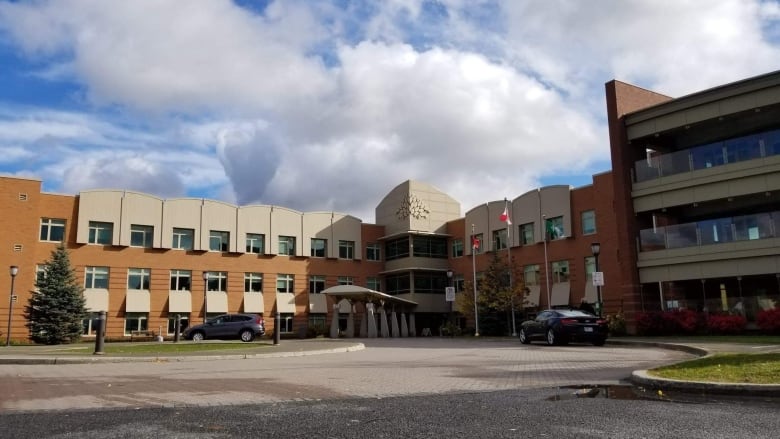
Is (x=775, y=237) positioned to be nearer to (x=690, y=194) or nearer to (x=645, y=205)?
(x=690, y=194)

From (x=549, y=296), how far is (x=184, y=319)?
999 inches

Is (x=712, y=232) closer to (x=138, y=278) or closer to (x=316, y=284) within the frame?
(x=316, y=284)

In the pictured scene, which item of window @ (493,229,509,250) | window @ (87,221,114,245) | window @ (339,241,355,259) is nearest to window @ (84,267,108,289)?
window @ (87,221,114,245)

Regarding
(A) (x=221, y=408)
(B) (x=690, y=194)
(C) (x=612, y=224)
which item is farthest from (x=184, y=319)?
(A) (x=221, y=408)

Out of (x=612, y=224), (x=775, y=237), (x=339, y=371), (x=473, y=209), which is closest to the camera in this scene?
(x=339, y=371)

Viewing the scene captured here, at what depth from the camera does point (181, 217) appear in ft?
155

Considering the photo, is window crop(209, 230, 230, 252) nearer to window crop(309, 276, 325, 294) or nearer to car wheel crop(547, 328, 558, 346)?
window crop(309, 276, 325, 294)

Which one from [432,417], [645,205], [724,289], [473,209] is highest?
[473,209]

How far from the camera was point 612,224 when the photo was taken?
3919 centimetres

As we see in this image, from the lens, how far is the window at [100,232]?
144ft

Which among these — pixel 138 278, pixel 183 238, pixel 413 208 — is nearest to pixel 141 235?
pixel 183 238

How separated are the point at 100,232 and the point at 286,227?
13.9 metres

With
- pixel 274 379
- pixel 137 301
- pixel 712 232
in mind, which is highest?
pixel 712 232

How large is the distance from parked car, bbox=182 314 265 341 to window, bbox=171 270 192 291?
11692mm
